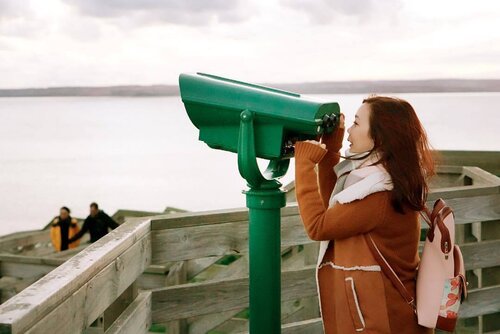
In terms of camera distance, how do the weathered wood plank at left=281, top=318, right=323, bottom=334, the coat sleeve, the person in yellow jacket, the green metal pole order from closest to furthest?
the coat sleeve → the green metal pole → the weathered wood plank at left=281, top=318, right=323, bottom=334 → the person in yellow jacket

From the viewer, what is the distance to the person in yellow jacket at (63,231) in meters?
6.44

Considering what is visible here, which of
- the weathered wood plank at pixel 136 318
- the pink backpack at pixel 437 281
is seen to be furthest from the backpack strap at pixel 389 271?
the weathered wood plank at pixel 136 318

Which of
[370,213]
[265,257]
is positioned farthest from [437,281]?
[265,257]

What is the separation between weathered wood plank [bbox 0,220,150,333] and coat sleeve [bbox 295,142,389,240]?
18.8 inches

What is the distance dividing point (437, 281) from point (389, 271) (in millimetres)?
132

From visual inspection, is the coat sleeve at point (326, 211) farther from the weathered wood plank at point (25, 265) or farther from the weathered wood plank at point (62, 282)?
the weathered wood plank at point (25, 265)

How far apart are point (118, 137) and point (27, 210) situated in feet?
122

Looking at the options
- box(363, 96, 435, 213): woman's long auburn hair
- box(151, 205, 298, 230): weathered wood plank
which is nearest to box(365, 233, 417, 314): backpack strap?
box(363, 96, 435, 213): woman's long auburn hair

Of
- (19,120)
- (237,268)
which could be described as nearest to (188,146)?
(237,268)

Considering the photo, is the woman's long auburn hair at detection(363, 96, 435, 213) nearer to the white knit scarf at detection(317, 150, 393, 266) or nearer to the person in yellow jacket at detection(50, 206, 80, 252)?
the white knit scarf at detection(317, 150, 393, 266)

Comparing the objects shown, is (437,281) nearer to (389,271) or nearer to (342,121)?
(389,271)

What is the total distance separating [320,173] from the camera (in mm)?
1833

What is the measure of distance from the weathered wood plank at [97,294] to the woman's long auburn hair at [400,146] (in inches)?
27.2

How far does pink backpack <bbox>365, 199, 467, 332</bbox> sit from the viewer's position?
5.51 ft
